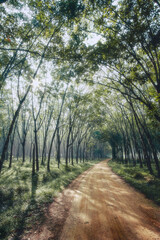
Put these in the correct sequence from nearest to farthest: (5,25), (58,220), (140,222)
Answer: (140,222)
(58,220)
(5,25)

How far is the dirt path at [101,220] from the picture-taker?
3.79m

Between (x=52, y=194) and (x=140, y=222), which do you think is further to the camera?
(x=52, y=194)

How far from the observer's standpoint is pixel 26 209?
19.1 feet

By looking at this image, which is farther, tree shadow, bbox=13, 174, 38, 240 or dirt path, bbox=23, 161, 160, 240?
tree shadow, bbox=13, 174, 38, 240

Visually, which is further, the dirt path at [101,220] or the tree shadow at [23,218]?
the tree shadow at [23,218]

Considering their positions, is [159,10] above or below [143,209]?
above

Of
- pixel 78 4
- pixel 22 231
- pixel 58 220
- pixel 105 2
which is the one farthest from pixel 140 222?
pixel 78 4

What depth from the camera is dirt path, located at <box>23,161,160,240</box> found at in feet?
12.4

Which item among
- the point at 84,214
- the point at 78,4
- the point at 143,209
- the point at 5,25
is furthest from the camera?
the point at 78,4

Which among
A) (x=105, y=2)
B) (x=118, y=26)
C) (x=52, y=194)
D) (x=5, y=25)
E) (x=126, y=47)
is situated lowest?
(x=52, y=194)

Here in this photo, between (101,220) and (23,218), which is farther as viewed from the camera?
(23,218)

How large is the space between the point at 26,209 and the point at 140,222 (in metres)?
5.38

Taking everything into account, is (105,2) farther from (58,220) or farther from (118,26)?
(58,220)

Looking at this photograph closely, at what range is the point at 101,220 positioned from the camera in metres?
4.62
